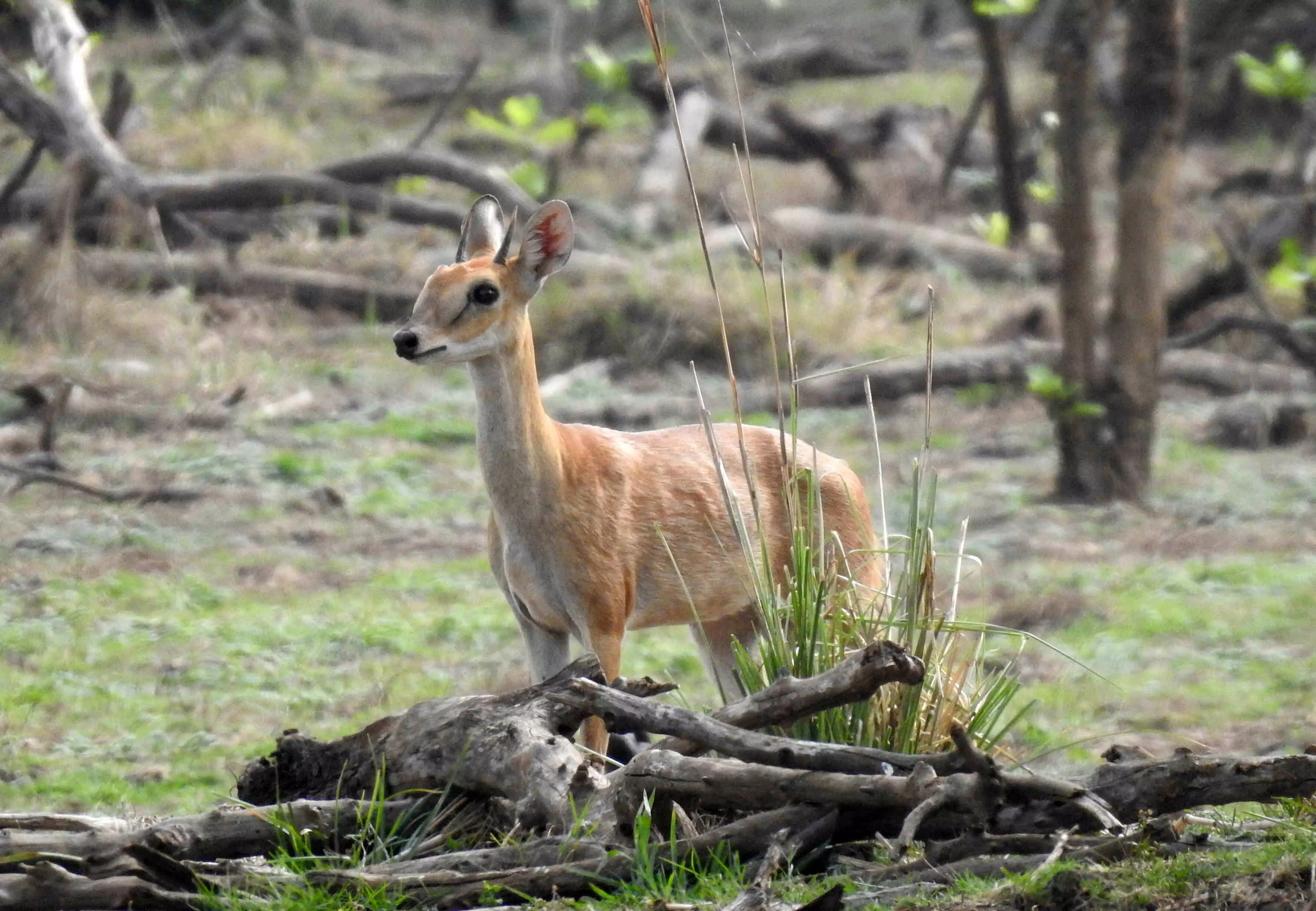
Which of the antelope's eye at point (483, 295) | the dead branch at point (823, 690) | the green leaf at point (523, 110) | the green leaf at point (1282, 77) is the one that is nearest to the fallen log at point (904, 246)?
the green leaf at point (523, 110)

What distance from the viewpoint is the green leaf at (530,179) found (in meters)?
15.4

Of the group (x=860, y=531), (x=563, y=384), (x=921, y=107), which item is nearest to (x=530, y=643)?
(x=860, y=531)

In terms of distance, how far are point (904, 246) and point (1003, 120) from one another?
157 centimetres

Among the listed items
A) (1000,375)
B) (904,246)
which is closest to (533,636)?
(1000,375)

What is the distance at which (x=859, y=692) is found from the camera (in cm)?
418

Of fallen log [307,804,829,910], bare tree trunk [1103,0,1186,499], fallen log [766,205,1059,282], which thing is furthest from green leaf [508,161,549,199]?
fallen log [307,804,829,910]

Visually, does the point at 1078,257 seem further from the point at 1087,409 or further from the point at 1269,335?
the point at 1269,335

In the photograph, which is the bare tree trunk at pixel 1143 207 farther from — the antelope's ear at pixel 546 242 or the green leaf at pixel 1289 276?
the antelope's ear at pixel 546 242

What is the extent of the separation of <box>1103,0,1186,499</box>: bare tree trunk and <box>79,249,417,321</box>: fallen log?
578 centimetres

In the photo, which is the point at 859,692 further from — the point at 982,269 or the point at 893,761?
the point at 982,269

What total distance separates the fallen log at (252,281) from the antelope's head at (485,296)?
27.1 ft

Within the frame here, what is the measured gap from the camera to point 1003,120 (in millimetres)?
16594

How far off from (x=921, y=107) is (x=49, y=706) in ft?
49.3

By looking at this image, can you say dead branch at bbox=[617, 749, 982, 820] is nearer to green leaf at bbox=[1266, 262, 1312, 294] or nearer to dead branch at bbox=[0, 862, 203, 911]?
dead branch at bbox=[0, 862, 203, 911]
